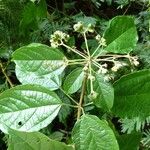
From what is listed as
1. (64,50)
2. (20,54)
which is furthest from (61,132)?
(20,54)

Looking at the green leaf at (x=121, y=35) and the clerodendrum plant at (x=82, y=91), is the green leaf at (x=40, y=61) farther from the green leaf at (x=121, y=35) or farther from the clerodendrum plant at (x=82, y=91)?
the green leaf at (x=121, y=35)

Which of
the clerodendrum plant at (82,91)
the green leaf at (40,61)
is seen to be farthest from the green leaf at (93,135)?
the green leaf at (40,61)

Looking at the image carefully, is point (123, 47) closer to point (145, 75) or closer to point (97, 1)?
point (145, 75)

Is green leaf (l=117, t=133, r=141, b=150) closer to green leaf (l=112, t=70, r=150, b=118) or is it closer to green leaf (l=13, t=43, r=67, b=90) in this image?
green leaf (l=112, t=70, r=150, b=118)

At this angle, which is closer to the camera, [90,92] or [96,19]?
[90,92]

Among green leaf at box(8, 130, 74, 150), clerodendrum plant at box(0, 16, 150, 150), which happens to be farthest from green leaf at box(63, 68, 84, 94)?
green leaf at box(8, 130, 74, 150)

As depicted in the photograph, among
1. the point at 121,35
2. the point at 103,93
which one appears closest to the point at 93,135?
the point at 103,93
